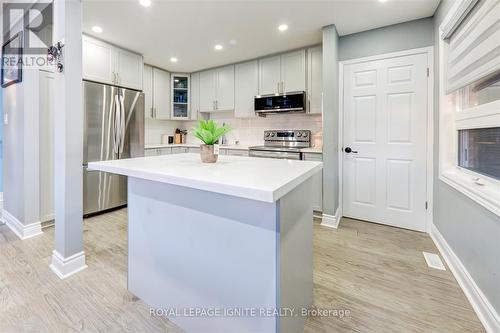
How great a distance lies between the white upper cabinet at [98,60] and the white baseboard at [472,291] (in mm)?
4398

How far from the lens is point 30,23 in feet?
8.36

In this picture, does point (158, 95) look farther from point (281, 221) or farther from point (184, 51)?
point (281, 221)

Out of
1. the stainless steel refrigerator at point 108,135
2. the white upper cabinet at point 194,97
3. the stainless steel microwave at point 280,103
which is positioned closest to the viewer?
the stainless steel refrigerator at point 108,135

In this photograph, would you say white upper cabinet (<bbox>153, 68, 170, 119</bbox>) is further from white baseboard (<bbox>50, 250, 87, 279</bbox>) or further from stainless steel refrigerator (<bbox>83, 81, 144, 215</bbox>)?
white baseboard (<bbox>50, 250, 87, 279</bbox>)

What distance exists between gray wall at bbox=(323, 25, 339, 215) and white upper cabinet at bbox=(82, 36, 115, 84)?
2931mm

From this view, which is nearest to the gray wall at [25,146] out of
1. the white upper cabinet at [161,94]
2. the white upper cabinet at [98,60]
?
the white upper cabinet at [98,60]

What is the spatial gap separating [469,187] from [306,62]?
8.41ft

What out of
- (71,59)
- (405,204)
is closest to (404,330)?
(405,204)

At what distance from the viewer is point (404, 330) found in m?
1.37

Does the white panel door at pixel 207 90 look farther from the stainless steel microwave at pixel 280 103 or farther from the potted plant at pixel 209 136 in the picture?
the potted plant at pixel 209 136

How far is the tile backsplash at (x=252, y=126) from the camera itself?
377cm

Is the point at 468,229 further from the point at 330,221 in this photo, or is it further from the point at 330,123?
the point at 330,123

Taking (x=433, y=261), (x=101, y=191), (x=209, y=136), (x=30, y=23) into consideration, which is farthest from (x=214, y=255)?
(x=30, y=23)

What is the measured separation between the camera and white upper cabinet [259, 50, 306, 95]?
352 centimetres
